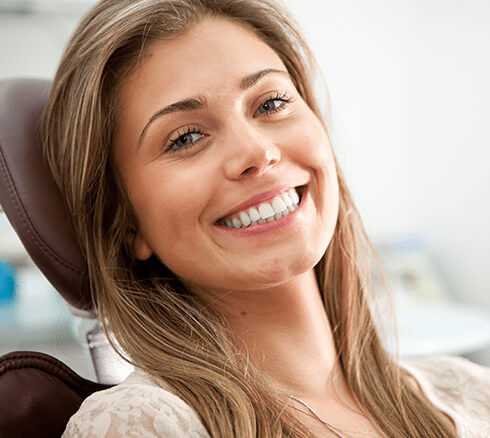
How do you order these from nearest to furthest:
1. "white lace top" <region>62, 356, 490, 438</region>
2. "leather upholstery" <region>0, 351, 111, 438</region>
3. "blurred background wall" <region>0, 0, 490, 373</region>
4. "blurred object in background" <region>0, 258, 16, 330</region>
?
"white lace top" <region>62, 356, 490, 438</region>
"leather upholstery" <region>0, 351, 111, 438</region>
"blurred object in background" <region>0, 258, 16, 330</region>
"blurred background wall" <region>0, 0, 490, 373</region>

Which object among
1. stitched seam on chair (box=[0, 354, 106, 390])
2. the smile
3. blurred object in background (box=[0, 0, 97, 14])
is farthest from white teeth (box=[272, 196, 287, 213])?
blurred object in background (box=[0, 0, 97, 14])

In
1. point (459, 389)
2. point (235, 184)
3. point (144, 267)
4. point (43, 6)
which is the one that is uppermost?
point (43, 6)

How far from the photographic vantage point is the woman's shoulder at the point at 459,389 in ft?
3.41

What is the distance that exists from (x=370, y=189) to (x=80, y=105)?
92.7 inches

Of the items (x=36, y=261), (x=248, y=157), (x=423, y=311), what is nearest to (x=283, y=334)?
(x=248, y=157)

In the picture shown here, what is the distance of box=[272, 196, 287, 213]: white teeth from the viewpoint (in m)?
0.92

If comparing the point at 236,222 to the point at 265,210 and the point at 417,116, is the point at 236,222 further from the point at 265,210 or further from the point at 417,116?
the point at 417,116

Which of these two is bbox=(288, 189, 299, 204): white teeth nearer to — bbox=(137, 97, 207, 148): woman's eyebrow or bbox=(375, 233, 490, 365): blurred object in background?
bbox=(137, 97, 207, 148): woman's eyebrow

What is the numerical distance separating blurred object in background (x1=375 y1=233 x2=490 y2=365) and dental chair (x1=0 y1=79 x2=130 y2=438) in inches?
33.4

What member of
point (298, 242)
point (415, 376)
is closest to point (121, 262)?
point (298, 242)

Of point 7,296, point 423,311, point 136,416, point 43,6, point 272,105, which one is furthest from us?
point 423,311

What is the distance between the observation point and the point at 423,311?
2.53 meters

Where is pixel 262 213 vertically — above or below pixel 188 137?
below

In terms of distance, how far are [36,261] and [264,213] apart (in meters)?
0.37
